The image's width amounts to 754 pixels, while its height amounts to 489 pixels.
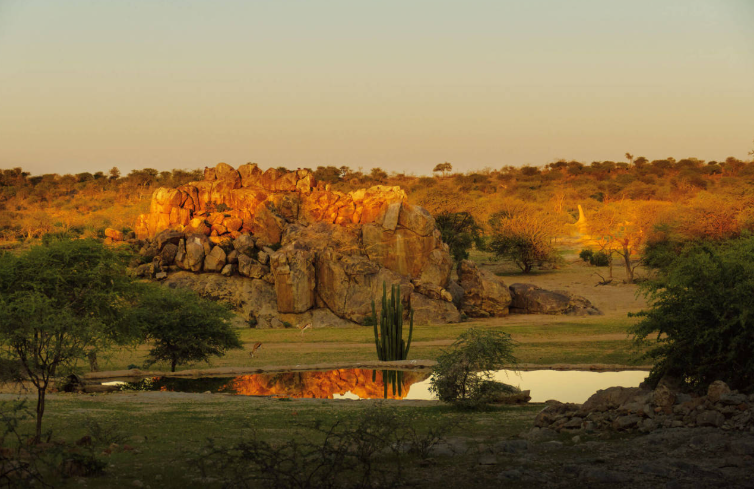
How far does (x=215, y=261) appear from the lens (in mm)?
42156

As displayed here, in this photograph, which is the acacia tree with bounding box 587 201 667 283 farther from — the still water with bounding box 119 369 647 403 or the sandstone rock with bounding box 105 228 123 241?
the sandstone rock with bounding box 105 228 123 241

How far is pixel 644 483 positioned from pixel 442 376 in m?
8.17

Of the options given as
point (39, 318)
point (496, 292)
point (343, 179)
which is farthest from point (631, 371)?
point (343, 179)

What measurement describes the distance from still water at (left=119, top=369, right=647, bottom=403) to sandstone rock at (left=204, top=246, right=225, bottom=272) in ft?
62.6

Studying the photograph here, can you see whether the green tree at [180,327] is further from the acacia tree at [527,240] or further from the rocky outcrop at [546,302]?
the acacia tree at [527,240]

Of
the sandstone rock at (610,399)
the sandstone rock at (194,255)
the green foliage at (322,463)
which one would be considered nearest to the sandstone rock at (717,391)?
the sandstone rock at (610,399)

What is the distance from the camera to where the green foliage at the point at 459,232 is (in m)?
54.4

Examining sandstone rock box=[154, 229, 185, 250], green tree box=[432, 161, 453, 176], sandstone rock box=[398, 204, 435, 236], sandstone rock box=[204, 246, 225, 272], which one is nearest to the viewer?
sandstone rock box=[204, 246, 225, 272]

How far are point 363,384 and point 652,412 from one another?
12.4 m

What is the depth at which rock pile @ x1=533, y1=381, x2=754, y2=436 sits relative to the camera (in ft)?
34.3

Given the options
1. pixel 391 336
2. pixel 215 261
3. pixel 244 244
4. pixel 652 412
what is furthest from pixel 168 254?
pixel 652 412

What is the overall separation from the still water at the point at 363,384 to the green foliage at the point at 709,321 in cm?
445

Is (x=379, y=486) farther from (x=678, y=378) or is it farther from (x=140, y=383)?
(x=140, y=383)

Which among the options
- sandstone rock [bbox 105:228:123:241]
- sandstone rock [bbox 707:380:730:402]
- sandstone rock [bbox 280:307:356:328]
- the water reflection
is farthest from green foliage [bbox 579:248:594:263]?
sandstone rock [bbox 707:380:730:402]
